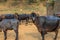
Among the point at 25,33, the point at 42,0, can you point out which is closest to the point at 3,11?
the point at 42,0

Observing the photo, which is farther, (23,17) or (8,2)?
(8,2)

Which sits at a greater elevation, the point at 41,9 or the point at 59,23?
the point at 59,23

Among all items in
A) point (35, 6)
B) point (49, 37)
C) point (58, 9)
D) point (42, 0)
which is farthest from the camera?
point (42, 0)

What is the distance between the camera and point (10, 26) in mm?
6586

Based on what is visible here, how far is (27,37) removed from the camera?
24.6ft

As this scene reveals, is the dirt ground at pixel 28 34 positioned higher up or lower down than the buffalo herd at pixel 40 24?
lower down

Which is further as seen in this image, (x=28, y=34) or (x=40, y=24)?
(x=28, y=34)

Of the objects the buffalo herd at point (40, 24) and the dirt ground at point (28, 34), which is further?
the dirt ground at point (28, 34)

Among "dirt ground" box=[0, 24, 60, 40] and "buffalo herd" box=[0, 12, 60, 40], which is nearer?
"buffalo herd" box=[0, 12, 60, 40]

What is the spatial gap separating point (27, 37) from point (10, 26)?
113 cm

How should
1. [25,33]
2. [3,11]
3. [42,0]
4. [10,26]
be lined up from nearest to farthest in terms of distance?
[10,26] < [25,33] < [3,11] < [42,0]

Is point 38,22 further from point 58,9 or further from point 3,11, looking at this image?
point 3,11

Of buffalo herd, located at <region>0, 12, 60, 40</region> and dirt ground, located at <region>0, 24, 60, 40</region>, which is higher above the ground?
buffalo herd, located at <region>0, 12, 60, 40</region>

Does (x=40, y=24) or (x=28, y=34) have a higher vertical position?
(x=40, y=24)
